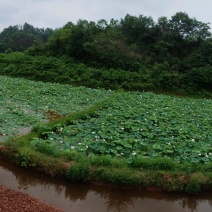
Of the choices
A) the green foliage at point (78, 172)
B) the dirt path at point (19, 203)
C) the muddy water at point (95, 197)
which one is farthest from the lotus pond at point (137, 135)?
the dirt path at point (19, 203)

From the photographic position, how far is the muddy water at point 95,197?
7.08 meters

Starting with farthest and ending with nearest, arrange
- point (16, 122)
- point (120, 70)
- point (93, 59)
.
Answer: point (93, 59)
point (120, 70)
point (16, 122)

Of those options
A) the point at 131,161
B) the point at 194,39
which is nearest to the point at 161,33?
the point at 194,39

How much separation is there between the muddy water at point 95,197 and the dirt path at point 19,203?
562 mm

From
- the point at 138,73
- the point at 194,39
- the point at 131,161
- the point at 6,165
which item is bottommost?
the point at 6,165

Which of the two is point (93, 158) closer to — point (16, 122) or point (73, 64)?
point (16, 122)

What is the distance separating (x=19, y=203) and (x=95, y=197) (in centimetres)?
186

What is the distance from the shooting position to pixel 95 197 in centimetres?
738

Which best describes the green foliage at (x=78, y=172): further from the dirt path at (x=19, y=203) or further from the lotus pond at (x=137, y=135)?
the dirt path at (x=19, y=203)

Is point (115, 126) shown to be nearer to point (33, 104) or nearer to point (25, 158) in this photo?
point (25, 158)

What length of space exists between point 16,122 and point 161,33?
22552 millimetres

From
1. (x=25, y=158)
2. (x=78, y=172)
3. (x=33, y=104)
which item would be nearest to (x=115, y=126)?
(x=78, y=172)

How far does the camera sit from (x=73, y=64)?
28328 millimetres

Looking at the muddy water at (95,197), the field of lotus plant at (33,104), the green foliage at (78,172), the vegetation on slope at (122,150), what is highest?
the field of lotus plant at (33,104)
